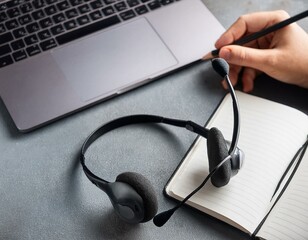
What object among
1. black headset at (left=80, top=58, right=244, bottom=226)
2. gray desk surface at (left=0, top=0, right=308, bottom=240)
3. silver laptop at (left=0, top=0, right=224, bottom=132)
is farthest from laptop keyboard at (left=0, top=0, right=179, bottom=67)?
black headset at (left=80, top=58, right=244, bottom=226)

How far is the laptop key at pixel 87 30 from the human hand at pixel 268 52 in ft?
0.60

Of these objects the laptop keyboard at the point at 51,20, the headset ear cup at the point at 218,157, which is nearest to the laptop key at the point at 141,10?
the laptop keyboard at the point at 51,20

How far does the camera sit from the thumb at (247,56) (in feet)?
2.24

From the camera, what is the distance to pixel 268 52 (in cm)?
69

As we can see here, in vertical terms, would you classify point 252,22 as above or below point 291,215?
above

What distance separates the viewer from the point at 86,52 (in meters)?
0.75

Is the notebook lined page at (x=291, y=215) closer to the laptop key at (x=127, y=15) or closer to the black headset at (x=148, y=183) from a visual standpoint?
the black headset at (x=148, y=183)

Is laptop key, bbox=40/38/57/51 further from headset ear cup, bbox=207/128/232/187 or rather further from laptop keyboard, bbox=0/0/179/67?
headset ear cup, bbox=207/128/232/187

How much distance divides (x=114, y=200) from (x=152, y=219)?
7 cm

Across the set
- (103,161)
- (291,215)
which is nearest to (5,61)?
(103,161)

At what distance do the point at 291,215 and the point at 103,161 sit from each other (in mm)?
265

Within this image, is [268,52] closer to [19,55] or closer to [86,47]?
[86,47]

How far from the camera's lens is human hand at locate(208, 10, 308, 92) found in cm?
69

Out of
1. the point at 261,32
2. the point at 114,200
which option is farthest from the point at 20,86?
Answer: the point at 261,32
